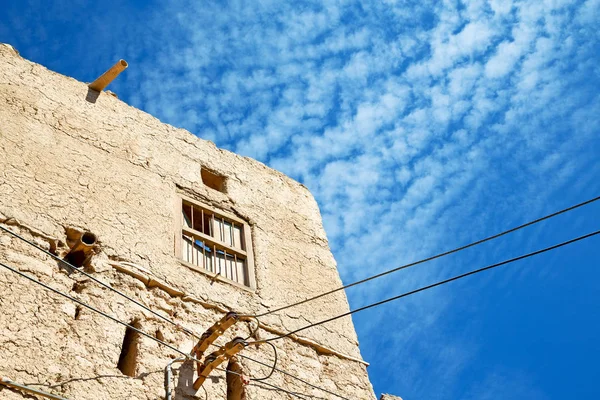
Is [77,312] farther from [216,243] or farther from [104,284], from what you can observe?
[216,243]

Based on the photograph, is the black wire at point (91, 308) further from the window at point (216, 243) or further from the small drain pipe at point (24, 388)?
the window at point (216, 243)

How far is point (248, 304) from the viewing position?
8.41 meters

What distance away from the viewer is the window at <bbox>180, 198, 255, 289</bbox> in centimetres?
860

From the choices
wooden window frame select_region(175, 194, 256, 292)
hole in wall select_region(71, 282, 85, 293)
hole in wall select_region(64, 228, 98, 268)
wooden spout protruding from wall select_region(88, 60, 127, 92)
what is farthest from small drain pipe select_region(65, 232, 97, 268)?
wooden spout protruding from wall select_region(88, 60, 127, 92)

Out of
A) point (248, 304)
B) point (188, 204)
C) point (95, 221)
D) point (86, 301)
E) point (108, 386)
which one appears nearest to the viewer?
point (108, 386)

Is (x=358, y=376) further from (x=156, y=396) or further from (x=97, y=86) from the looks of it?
(x=97, y=86)

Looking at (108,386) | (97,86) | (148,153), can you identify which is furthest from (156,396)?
(97,86)

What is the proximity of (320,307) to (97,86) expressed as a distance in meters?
4.05

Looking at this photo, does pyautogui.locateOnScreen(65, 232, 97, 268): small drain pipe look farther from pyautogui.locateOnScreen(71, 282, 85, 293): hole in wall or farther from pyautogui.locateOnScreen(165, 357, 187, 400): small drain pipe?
pyautogui.locateOnScreen(165, 357, 187, 400): small drain pipe

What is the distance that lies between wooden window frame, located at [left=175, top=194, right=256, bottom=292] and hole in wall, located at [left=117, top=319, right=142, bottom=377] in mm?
1282

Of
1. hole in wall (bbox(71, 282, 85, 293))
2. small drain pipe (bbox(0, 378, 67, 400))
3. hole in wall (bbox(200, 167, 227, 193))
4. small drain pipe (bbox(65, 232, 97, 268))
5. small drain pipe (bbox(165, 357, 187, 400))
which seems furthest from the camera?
hole in wall (bbox(200, 167, 227, 193))

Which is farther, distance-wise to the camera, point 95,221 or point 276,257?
point 276,257

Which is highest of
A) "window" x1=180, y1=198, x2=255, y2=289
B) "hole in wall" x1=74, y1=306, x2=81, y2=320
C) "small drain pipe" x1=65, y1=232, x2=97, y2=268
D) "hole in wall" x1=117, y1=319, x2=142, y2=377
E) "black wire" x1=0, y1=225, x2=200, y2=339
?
"window" x1=180, y1=198, x2=255, y2=289

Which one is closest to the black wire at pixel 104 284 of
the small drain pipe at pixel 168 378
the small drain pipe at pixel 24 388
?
the small drain pipe at pixel 168 378
